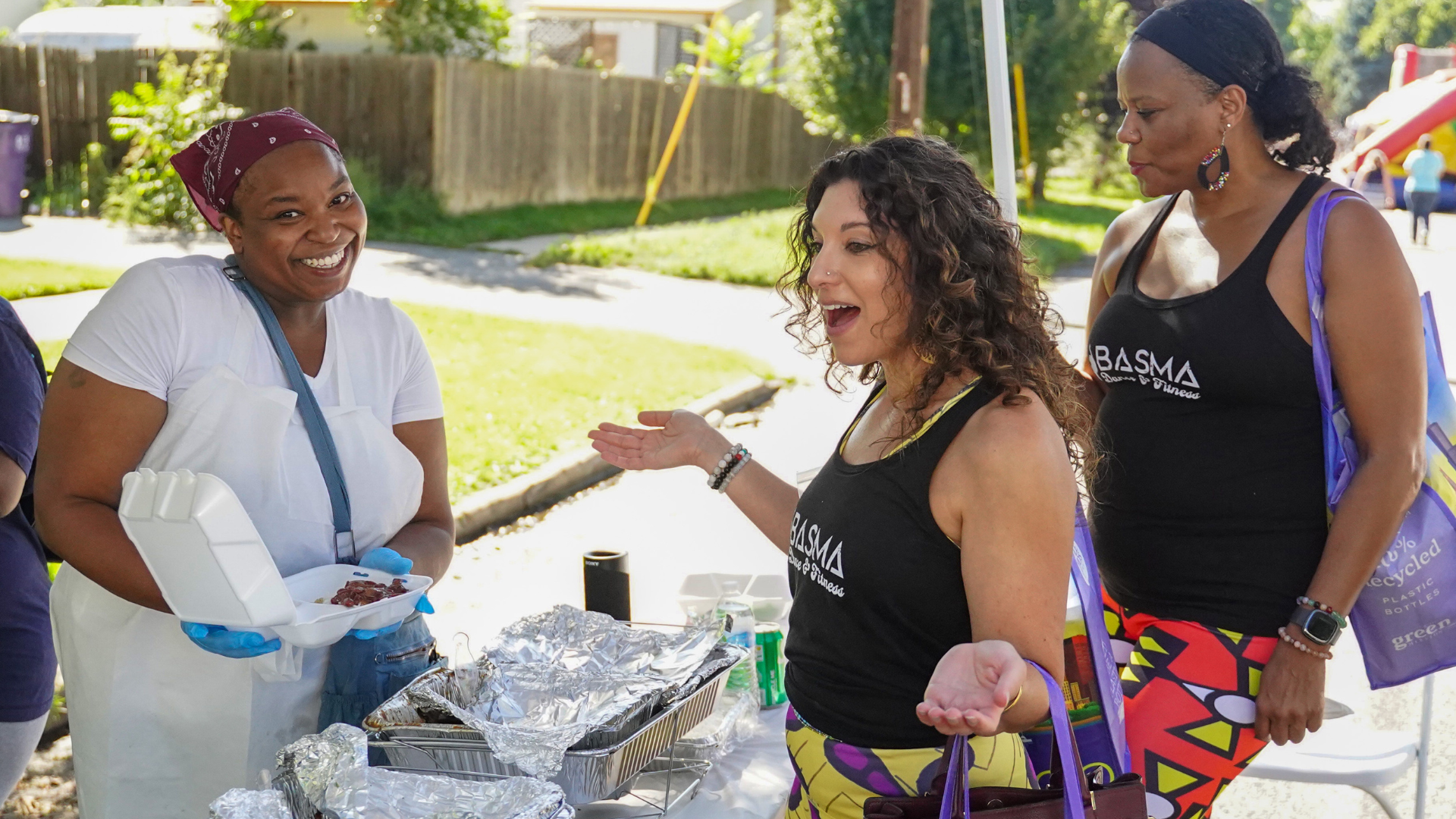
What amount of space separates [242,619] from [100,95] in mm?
16137

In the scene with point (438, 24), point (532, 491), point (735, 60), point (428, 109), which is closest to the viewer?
point (532, 491)

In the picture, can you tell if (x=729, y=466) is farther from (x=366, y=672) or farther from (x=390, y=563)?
(x=366, y=672)

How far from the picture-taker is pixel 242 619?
1.88 meters

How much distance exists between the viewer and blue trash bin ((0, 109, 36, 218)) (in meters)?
13.3

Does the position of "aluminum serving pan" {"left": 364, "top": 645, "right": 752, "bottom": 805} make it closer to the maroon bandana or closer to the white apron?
the white apron

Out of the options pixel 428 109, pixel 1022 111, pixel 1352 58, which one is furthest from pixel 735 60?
pixel 1352 58

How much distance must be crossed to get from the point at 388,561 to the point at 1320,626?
1599mm

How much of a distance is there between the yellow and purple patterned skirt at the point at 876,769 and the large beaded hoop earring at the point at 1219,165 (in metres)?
1.07

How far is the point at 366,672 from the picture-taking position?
2.19m

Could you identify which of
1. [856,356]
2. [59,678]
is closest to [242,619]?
[856,356]

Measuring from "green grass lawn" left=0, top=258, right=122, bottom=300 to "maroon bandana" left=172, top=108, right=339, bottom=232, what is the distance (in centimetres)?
755

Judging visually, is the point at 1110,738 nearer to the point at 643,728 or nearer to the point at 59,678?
the point at 643,728

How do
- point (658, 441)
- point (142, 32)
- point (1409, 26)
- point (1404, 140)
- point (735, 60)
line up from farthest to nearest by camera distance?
1. point (1409, 26)
2. point (1404, 140)
3. point (735, 60)
4. point (142, 32)
5. point (658, 441)

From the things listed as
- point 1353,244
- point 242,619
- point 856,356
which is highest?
point 1353,244
